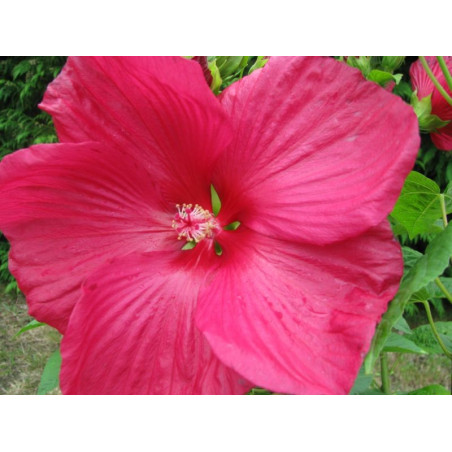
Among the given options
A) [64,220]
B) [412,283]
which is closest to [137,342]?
[64,220]

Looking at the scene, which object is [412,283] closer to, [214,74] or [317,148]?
[317,148]

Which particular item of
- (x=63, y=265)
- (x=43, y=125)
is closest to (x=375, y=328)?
(x=63, y=265)

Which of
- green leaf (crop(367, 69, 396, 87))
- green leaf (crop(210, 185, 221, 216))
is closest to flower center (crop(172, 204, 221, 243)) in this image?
green leaf (crop(210, 185, 221, 216))

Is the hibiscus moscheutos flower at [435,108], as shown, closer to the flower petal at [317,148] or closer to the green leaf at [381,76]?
the green leaf at [381,76]

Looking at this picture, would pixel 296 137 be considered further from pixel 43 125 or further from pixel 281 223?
pixel 43 125

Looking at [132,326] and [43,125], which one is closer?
[132,326]

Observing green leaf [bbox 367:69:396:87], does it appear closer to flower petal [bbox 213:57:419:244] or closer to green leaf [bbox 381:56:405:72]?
green leaf [bbox 381:56:405:72]

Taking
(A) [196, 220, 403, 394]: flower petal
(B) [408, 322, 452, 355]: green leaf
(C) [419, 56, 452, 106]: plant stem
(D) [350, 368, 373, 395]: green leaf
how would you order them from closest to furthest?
(A) [196, 220, 403, 394]: flower petal < (C) [419, 56, 452, 106]: plant stem < (D) [350, 368, 373, 395]: green leaf < (B) [408, 322, 452, 355]: green leaf
